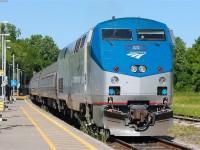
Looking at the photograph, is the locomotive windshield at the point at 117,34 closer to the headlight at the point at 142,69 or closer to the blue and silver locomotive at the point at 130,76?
the blue and silver locomotive at the point at 130,76

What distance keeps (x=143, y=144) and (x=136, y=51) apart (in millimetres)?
2817

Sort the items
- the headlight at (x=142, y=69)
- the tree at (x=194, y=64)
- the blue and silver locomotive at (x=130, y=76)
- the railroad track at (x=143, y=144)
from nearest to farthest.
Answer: the railroad track at (x=143, y=144) < the blue and silver locomotive at (x=130, y=76) < the headlight at (x=142, y=69) < the tree at (x=194, y=64)

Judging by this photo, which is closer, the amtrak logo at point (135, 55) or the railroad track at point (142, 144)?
the railroad track at point (142, 144)

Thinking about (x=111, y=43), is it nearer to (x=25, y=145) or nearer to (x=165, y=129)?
(x=165, y=129)

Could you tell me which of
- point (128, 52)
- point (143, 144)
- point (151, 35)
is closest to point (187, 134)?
point (143, 144)

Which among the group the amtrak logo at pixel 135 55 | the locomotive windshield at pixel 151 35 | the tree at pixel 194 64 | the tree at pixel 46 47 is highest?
the tree at pixel 46 47

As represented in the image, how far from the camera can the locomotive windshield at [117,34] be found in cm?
1541

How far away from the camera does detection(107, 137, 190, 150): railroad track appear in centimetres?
1412

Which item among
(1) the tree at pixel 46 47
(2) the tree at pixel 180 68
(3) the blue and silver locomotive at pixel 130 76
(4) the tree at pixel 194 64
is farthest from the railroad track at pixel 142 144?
(1) the tree at pixel 46 47

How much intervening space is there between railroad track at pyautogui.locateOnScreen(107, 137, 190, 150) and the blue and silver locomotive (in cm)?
38

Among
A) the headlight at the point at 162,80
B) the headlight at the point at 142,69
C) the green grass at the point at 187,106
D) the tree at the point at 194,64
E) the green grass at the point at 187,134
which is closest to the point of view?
the headlight at the point at 142,69

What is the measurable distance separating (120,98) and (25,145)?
338 cm

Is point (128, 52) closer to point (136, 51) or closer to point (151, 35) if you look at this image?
point (136, 51)

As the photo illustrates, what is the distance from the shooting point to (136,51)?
15148 mm
